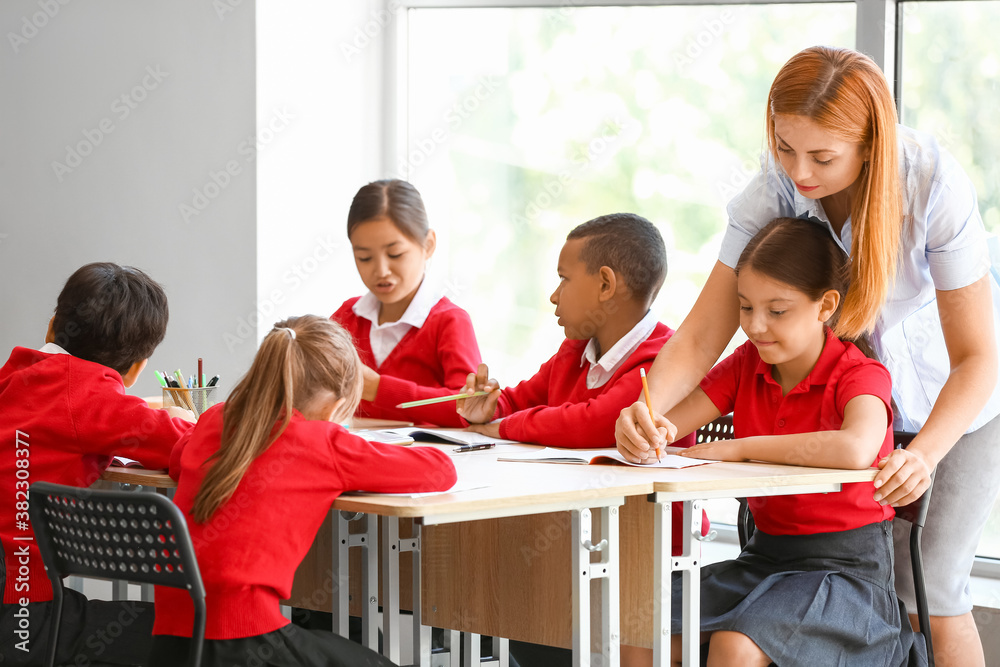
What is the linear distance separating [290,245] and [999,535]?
94.6 inches

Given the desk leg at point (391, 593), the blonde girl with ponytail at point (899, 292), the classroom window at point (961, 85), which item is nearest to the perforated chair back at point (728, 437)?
the blonde girl with ponytail at point (899, 292)

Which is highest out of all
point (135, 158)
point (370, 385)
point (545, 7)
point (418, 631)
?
point (545, 7)

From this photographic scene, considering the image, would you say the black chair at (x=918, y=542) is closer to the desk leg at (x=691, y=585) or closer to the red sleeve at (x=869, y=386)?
the red sleeve at (x=869, y=386)

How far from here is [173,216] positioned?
140 inches

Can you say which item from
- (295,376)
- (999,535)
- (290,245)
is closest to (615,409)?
(295,376)

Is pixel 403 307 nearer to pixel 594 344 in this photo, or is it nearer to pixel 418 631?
pixel 594 344

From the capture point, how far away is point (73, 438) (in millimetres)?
1932

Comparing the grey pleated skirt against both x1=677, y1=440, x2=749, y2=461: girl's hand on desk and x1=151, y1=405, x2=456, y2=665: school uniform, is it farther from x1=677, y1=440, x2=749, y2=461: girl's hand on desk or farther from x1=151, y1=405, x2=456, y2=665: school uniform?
x1=151, y1=405, x2=456, y2=665: school uniform

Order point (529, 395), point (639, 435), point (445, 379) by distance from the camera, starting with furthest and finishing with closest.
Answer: point (445, 379) → point (529, 395) → point (639, 435)

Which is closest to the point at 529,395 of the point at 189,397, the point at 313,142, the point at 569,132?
the point at 189,397

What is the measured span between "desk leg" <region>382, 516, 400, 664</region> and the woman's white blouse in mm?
925

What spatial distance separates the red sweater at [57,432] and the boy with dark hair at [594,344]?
79cm

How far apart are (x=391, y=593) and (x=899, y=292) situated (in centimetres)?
123

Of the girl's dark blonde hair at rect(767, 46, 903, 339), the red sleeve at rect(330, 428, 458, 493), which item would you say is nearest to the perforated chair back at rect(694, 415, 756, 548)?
the girl's dark blonde hair at rect(767, 46, 903, 339)
